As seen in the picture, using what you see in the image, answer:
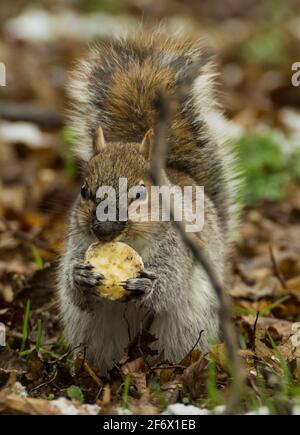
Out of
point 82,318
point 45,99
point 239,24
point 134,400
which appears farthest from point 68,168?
point 239,24

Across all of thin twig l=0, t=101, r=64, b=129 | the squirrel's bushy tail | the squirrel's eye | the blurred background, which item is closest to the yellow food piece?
the squirrel's eye

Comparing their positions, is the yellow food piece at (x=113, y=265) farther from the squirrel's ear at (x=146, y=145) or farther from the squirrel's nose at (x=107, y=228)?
the squirrel's ear at (x=146, y=145)

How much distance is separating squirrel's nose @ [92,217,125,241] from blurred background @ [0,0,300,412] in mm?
501

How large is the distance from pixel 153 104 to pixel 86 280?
77cm

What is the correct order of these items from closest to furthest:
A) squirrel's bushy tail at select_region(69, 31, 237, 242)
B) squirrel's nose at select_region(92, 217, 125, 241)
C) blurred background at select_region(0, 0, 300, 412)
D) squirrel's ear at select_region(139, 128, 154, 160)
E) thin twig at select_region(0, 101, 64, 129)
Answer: squirrel's nose at select_region(92, 217, 125, 241) < squirrel's ear at select_region(139, 128, 154, 160) < squirrel's bushy tail at select_region(69, 31, 237, 242) < blurred background at select_region(0, 0, 300, 412) < thin twig at select_region(0, 101, 64, 129)

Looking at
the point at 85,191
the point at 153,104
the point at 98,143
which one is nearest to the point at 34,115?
the point at 153,104

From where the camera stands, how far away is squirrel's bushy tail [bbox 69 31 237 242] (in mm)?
3332

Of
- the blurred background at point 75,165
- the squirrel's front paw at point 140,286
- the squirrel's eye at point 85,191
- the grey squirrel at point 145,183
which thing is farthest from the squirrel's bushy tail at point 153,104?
the squirrel's front paw at point 140,286

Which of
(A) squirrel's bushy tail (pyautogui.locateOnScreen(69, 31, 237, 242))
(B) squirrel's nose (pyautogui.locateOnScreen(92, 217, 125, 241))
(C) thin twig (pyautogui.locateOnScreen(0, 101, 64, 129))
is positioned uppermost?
(C) thin twig (pyautogui.locateOnScreen(0, 101, 64, 129))

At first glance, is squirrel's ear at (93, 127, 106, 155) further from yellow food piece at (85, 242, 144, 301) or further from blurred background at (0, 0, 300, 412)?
blurred background at (0, 0, 300, 412)

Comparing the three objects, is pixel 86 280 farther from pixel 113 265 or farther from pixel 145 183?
pixel 145 183

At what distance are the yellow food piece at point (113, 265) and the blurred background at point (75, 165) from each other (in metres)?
0.32

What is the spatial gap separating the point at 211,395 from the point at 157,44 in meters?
1.62

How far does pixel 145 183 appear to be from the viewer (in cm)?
285
